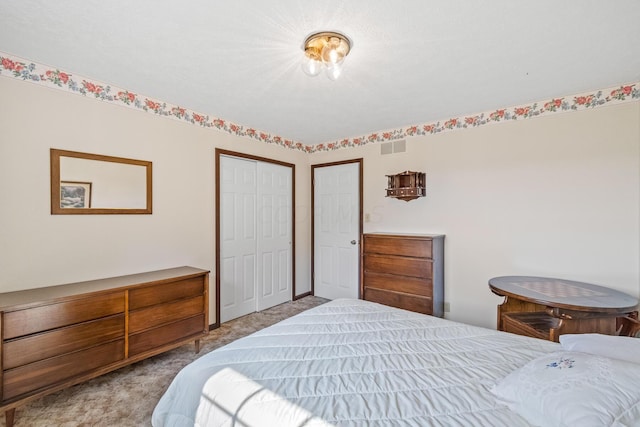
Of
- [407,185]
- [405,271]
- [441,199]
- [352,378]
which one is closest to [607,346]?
[352,378]

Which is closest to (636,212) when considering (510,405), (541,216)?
(541,216)

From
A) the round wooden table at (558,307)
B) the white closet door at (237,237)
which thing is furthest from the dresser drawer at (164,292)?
the round wooden table at (558,307)

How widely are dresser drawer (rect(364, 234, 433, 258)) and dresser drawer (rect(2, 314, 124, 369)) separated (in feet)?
8.02

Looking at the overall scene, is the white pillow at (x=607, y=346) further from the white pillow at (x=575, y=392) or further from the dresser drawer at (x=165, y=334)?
the dresser drawer at (x=165, y=334)

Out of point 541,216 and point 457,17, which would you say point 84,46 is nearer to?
point 457,17

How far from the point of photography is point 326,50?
A: 176 centimetres

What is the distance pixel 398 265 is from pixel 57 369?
2.91m

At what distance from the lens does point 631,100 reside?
7.80 ft

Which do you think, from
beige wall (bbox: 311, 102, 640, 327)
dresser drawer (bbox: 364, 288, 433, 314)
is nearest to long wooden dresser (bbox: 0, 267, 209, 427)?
dresser drawer (bbox: 364, 288, 433, 314)

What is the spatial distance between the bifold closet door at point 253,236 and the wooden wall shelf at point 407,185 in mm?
1511

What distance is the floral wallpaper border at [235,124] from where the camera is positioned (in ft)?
6.84

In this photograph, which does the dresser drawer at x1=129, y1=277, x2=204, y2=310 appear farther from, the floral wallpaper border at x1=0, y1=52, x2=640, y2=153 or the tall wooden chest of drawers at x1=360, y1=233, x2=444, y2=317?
the tall wooden chest of drawers at x1=360, y1=233, x2=444, y2=317

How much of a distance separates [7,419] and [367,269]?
9.76 feet

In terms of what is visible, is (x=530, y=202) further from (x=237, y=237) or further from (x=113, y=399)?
(x=113, y=399)
